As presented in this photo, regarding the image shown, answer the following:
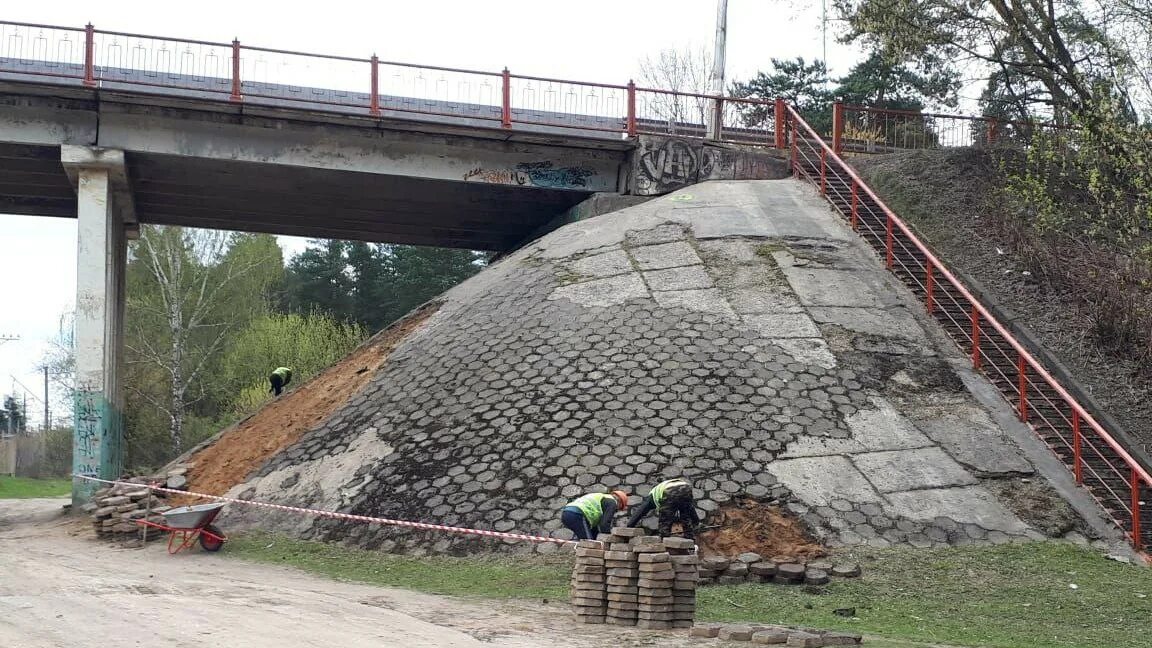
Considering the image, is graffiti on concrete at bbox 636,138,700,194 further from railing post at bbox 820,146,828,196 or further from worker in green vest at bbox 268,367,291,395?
worker in green vest at bbox 268,367,291,395

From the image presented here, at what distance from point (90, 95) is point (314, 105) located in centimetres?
387

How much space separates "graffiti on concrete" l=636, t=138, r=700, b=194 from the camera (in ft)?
75.3

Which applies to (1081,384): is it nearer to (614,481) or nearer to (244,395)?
(614,481)

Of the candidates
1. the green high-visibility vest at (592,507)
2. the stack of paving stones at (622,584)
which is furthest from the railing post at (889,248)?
the stack of paving stones at (622,584)

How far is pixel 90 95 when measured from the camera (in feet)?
65.0

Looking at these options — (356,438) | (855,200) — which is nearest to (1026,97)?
(855,200)

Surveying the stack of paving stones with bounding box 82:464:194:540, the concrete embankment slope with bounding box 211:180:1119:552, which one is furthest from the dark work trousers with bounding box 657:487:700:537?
the stack of paving stones with bounding box 82:464:194:540

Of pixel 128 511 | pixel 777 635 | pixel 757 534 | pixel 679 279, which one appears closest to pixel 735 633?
pixel 777 635

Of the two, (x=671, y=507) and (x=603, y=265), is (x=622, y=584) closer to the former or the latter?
(x=671, y=507)

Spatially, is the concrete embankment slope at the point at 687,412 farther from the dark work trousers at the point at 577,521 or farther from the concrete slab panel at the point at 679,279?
the dark work trousers at the point at 577,521

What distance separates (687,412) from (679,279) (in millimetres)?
3978

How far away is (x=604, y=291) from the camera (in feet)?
61.2

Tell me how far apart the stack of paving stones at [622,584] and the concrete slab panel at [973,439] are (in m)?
6.49

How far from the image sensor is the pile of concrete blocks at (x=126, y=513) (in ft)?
53.6
